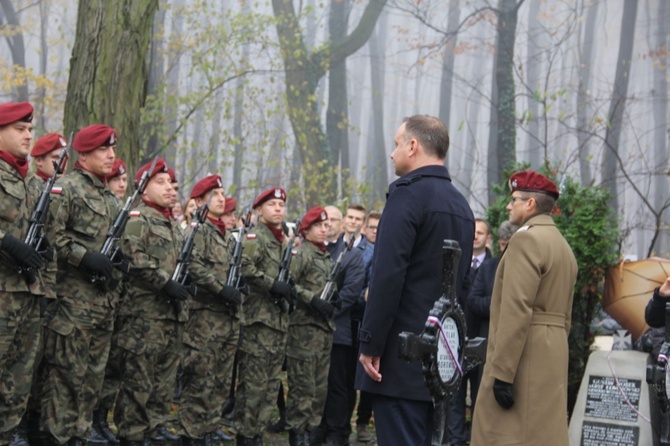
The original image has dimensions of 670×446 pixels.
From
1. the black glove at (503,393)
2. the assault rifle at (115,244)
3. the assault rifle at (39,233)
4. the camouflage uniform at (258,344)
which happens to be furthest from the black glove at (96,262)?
the black glove at (503,393)

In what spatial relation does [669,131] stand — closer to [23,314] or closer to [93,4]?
[93,4]

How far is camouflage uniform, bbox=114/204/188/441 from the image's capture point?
786cm

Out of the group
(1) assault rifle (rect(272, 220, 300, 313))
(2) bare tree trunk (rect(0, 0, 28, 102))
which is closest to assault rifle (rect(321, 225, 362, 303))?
(1) assault rifle (rect(272, 220, 300, 313))

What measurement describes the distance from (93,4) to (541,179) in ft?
20.1

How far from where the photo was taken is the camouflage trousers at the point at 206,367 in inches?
331

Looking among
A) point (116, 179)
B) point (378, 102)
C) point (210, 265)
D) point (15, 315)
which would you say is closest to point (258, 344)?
point (210, 265)

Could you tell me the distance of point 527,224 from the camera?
645cm

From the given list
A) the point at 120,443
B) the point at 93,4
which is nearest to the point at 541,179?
the point at 120,443

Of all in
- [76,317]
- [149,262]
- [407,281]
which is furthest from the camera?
[149,262]

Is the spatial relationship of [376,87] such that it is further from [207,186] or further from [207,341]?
[207,341]

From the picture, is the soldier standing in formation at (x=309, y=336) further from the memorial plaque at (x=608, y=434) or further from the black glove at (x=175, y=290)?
the memorial plaque at (x=608, y=434)

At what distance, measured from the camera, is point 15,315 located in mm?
6469

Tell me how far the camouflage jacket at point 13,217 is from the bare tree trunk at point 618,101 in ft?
46.1

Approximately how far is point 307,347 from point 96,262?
→ 3024 mm
